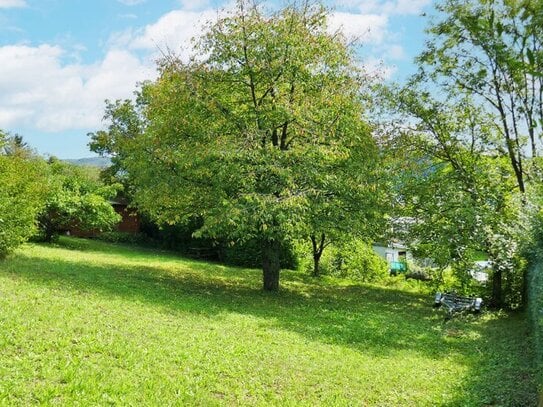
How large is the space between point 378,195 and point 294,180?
264 cm

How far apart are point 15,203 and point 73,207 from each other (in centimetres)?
823

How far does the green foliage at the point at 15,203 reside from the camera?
1233 centimetres

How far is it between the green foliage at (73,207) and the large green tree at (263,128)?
9618mm

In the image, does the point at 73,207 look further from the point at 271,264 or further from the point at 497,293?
the point at 497,293

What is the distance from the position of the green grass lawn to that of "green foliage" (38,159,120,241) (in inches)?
360

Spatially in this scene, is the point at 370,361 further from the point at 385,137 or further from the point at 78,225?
the point at 78,225

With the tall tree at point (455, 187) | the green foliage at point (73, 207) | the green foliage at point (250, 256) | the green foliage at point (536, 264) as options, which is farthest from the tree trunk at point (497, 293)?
the green foliage at point (73, 207)

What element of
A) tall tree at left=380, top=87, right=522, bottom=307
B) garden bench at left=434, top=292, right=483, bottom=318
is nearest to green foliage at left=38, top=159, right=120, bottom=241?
tall tree at left=380, top=87, right=522, bottom=307

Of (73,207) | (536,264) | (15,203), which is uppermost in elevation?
(73,207)

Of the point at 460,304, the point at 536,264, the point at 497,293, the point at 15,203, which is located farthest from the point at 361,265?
the point at 15,203

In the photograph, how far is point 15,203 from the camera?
13.0 metres

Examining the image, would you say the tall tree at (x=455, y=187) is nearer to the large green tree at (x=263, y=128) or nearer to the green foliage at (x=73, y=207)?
the large green tree at (x=263, y=128)

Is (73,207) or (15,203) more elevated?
(73,207)

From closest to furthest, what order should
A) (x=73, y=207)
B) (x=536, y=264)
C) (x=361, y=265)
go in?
(x=536, y=264), (x=73, y=207), (x=361, y=265)
